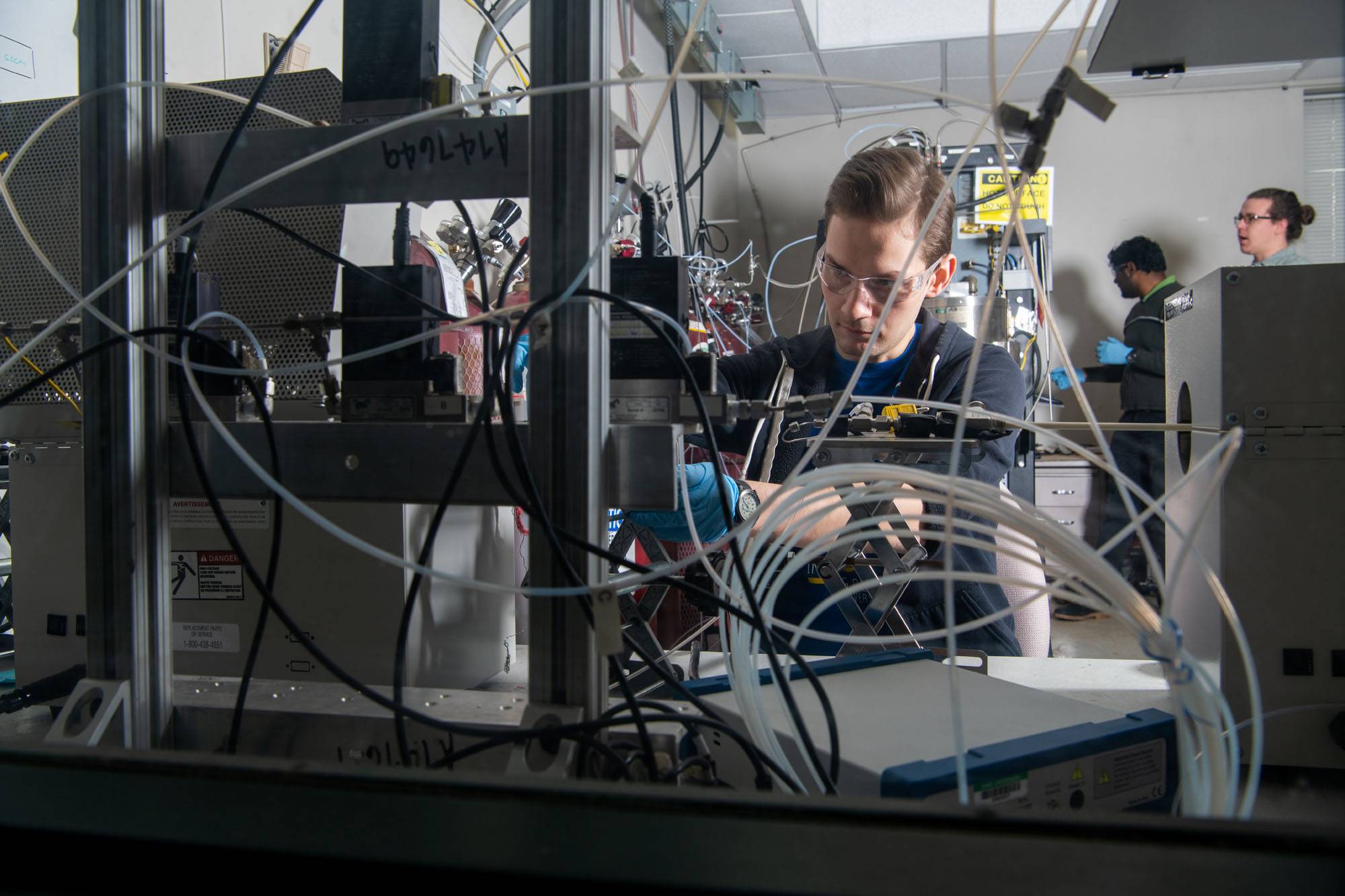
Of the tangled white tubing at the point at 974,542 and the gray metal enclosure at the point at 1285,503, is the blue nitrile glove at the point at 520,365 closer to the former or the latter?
the tangled white tubing at the point at 974,542

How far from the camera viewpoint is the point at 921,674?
0.74 m

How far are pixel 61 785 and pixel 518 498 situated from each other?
308 millimetres

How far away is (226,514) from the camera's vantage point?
2.68ft

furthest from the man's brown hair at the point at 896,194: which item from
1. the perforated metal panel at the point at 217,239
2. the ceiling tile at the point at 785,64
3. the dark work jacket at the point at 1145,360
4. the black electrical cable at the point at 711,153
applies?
the ceiling tile at the point at 785,64

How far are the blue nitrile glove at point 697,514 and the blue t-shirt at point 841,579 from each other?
158 mm

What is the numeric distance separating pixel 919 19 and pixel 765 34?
0.95 m

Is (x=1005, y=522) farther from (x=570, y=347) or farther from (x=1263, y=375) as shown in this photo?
(x=1263, y=375)

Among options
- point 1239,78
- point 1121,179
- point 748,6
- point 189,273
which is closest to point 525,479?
point 189,273

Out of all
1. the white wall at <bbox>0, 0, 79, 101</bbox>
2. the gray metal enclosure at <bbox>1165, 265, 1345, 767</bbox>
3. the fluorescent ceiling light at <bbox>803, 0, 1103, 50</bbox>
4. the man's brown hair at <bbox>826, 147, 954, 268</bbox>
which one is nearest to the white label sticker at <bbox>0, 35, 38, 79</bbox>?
the white wall at <bbox>0, 0, 79, 101</bbox>

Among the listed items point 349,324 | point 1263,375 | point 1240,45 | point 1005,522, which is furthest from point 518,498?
point 1240,45

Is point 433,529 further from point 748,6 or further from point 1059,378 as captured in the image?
point 1059,378

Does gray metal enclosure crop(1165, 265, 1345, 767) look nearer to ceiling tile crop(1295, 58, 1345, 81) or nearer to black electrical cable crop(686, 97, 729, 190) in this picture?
black electrical cable crop(686, 97, 729, 190)

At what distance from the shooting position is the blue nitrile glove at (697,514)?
949 mm

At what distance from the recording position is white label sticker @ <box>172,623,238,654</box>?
0.83 meters
